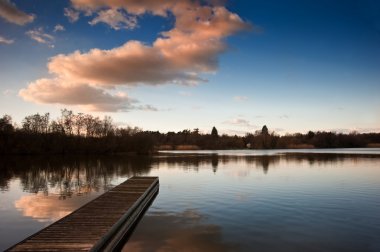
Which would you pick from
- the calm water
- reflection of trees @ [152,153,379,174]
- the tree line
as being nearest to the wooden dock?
the calm water

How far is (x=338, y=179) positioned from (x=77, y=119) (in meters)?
75.9

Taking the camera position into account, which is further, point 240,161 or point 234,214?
point 240,161

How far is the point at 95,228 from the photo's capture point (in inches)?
412

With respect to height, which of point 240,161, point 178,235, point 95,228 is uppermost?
point 95,228

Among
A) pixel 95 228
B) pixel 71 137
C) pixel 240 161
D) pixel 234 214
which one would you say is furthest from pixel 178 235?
pixel 71 137

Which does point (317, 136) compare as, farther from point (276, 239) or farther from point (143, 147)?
point (276, 239)

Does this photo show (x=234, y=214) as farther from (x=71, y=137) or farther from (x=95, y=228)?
(x=71, y=137)

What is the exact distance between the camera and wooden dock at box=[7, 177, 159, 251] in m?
8.67

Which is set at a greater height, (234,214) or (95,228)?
(95,228)

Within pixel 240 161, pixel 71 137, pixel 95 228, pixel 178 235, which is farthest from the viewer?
pixel 71 137

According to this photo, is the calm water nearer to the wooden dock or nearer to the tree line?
the wooden dock

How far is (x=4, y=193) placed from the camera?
20.7 metres

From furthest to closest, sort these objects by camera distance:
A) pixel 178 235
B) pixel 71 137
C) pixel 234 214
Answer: pixel 71 137, pixel 234 214, pixel 178 235

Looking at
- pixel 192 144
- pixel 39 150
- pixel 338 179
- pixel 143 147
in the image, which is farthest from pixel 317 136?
pixel 338 179
